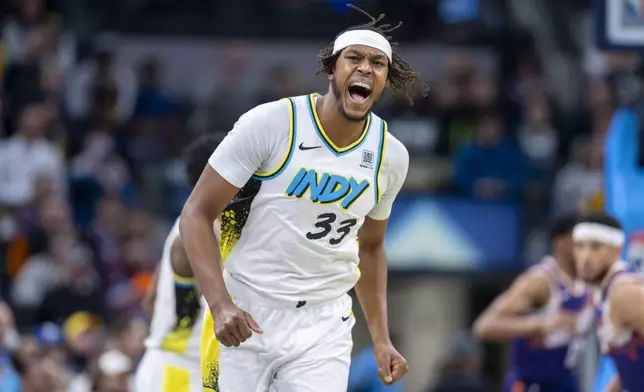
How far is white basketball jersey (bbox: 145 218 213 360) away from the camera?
786 centimetres

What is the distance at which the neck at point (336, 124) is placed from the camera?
20.6 feet

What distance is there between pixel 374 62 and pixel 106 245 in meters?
9.14

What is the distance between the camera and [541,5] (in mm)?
18766

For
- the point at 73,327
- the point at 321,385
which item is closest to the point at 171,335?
the point at 321,385

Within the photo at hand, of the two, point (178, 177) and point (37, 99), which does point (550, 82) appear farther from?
point (37, 99)

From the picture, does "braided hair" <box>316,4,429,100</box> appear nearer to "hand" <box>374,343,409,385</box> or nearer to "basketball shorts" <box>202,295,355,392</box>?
"basketball shorts" <box>202,295,355,392</box>

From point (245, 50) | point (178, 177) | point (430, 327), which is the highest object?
point (245, 50)

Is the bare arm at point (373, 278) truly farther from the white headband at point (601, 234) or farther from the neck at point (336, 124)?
Answer: the white headband at point (601, 234)

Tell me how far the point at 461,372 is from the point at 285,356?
207 inches

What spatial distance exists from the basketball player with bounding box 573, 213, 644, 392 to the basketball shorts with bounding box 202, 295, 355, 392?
2108 millimetres

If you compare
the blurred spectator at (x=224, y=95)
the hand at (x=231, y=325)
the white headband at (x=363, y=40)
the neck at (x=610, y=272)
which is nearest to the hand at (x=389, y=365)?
the hand at (x=231, y=325)

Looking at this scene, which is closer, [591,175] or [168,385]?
[168,385]

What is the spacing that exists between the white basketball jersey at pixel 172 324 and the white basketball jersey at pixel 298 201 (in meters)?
1.45

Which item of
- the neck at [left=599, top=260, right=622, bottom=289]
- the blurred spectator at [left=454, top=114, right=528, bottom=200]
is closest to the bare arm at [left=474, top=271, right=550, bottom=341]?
the neck at [left=599, top=260, right=622, bottom=289]
